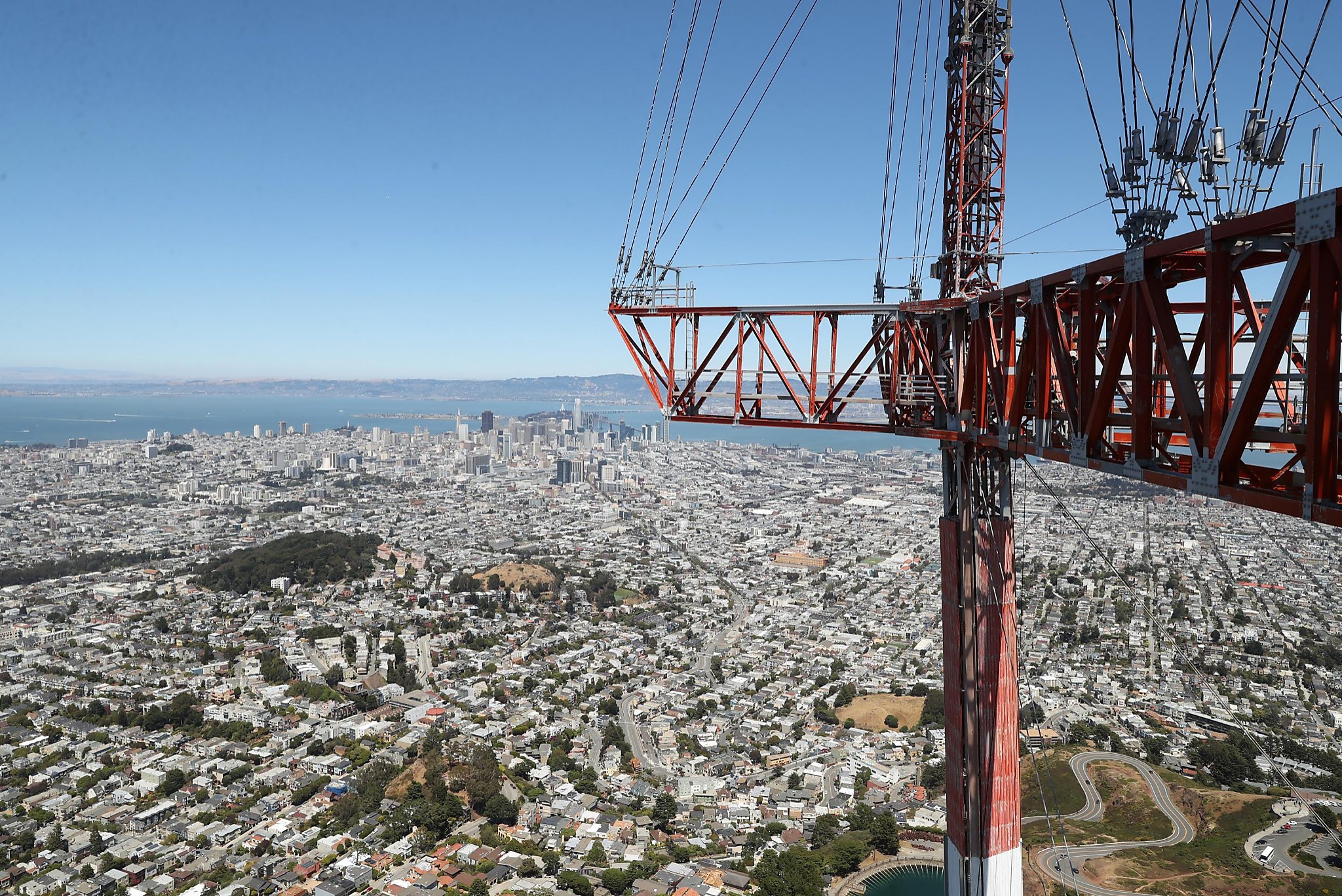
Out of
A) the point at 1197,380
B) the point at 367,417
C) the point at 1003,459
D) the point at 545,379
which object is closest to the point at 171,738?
the point at 1003,459

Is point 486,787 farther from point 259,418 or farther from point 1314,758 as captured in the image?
point 259,418

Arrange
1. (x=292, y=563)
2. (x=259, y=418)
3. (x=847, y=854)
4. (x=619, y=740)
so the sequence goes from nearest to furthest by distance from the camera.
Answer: (x=847, y=854), (x=619, y=740), (x=292, y=563), (x=259, y=418)

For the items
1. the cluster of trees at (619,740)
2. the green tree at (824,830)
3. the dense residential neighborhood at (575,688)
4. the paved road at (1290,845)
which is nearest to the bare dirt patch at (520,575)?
the dense residential neighborhood at (575,688)

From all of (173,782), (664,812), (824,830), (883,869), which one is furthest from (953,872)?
(173,782)

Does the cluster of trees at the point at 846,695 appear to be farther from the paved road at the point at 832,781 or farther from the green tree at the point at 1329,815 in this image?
the green tree at the point at 1329,815

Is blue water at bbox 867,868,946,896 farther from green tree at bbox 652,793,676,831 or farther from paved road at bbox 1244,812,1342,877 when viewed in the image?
paved road at bbox 1244,812,1342,877

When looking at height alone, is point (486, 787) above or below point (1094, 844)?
below
